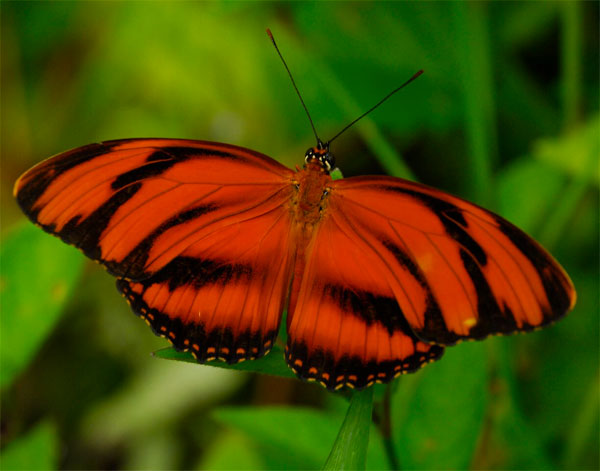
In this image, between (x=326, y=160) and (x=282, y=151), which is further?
(x=282, y=151)

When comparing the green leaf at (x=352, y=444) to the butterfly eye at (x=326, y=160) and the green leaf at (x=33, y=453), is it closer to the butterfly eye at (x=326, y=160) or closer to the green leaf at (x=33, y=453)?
the butterfly eye at (x=326, y=160)

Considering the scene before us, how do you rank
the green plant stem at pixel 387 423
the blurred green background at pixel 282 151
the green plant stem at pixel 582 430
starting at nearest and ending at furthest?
1. the green plant stem at pixel 387 423
2. the blurred green background at pixel 282 151
3. the green plant stem at pixel 582 430

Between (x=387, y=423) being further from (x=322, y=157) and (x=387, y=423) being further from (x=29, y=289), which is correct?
(x=29, y=289)

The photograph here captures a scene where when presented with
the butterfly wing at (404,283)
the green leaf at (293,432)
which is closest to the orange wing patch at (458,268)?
the butterfly wing at (404,283)

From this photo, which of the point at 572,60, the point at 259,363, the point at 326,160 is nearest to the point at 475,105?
the point at 572,60

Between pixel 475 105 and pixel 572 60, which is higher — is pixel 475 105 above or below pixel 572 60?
below

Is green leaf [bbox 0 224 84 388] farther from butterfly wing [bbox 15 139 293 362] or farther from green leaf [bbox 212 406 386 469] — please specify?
green leaf [bbox 212 406 386 469]

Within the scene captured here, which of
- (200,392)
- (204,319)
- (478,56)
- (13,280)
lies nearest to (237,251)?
(204,319)

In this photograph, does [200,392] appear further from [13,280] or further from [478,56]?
[478,56]
